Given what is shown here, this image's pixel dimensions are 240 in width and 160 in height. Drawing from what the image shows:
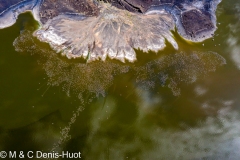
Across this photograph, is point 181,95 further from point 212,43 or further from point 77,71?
point 77,71

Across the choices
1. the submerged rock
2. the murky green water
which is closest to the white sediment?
the submerged rock

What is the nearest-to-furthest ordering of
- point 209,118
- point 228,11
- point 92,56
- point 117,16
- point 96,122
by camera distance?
1. point 96,122
2. point 209,118
3. point 92,56
4. point 117,16
5. point 228,11

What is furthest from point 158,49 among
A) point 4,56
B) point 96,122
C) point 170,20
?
point 4,56

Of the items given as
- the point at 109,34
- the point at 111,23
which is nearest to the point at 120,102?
the point at 109,34

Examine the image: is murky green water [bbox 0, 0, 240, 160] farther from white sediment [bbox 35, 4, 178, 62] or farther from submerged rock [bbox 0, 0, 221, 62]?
submerged rock [bbox 0, 0, 221, 62]

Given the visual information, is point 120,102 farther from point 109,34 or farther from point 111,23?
point 111,23

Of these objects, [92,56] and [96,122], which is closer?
[96,122]

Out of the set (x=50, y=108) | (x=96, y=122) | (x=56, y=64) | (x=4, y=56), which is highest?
(x=4, y=56)
